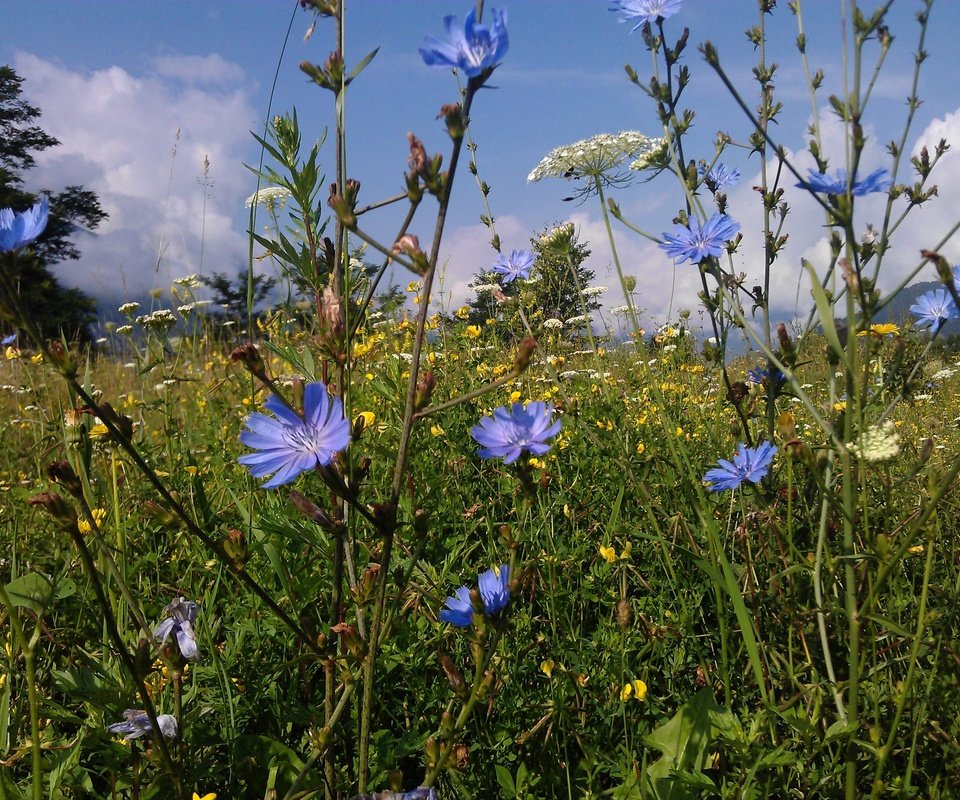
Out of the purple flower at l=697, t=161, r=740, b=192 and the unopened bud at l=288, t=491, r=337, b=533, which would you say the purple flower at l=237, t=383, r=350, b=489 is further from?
the purple flower at l=697, t=161, r=740, b=192

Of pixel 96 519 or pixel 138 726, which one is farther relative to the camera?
pixel 96 519

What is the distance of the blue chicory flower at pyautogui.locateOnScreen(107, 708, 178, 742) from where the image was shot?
Result: 104 cm

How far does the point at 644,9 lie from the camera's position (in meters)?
1.70

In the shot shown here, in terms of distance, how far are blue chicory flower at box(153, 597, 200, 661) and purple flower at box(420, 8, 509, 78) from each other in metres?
0.92

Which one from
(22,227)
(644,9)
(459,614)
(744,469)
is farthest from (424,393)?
(644,9)

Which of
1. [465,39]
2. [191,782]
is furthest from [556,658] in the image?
[465,39]

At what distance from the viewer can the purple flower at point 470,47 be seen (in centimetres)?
84

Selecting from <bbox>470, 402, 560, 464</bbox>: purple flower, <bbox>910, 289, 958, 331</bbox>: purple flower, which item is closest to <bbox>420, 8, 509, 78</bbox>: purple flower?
<bbox>470, 402, 560, 464</bbox>: purple flower

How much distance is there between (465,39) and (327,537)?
0.93 m

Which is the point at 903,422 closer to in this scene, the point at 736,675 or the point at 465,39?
the point at 736,675

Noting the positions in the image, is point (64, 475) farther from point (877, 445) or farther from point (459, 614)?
point (877, 445)

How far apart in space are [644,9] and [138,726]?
72.5 inches

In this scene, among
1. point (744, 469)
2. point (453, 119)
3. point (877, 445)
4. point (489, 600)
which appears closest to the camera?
point (453, 119)

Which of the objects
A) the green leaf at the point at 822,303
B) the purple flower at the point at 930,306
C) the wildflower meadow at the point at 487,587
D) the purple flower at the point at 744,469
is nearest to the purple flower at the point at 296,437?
the wildflower meadow at the point at 487,587
